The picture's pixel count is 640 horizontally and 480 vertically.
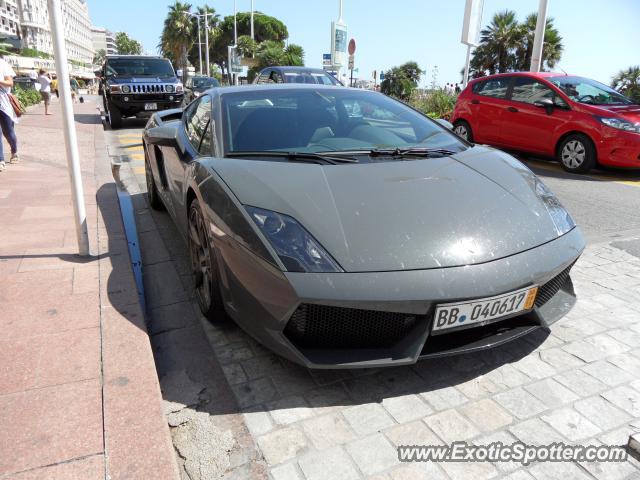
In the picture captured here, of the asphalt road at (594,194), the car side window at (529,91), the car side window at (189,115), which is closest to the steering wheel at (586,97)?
the car side window at (529,91)

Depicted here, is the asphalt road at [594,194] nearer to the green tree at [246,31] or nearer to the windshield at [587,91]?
the windshield at [587,91]

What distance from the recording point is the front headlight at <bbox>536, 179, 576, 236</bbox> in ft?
8.05

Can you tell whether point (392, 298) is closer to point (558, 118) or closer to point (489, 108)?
point (558, 118)

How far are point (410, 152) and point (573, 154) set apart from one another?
5.80 meters

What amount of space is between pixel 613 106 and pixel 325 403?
24.5 ft

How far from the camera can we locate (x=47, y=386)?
2.09m

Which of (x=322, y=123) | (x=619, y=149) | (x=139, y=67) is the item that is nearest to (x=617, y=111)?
(x=619, y=149)

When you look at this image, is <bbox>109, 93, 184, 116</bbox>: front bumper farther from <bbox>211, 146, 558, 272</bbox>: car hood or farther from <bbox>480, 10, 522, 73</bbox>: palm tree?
<bbox>480, 10, 522, 73</bbox>: palm tree

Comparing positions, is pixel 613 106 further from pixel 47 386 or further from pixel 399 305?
pixel 47 386

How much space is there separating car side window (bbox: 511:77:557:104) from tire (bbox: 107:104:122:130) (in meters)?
9.69

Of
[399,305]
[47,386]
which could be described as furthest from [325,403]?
[47,386]

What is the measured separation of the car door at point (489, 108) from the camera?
28.1ft

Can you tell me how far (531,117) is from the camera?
8.05 meters

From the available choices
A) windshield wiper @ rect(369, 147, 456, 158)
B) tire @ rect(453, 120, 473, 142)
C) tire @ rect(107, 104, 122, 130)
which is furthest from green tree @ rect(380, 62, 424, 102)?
windshield wiper @ rect(369, 147, 456, 158)
